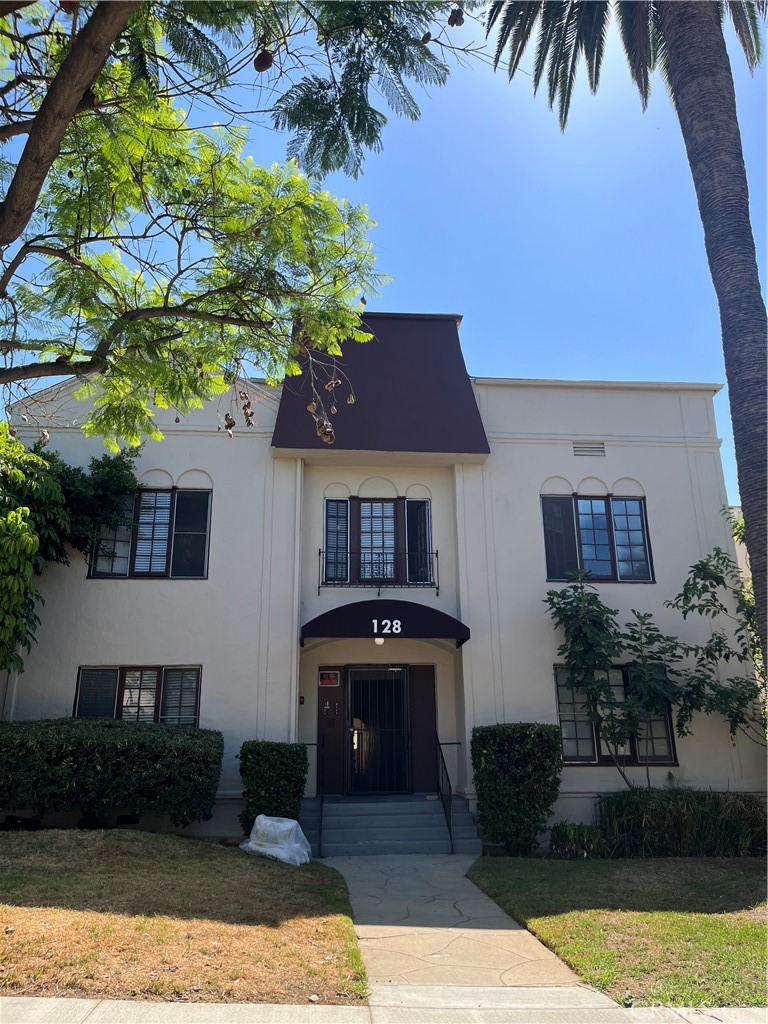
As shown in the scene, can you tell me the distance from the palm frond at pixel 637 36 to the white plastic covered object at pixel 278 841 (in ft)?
40.2

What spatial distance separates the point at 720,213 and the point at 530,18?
177 inches

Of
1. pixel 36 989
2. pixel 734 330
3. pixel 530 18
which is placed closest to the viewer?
pixel 36 989

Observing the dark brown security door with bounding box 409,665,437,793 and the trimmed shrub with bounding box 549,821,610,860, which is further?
the dark brown security door with bounding box 409,665,437,793

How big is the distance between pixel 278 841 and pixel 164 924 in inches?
167

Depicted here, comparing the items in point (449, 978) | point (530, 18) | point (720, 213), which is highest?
point (530, 18)

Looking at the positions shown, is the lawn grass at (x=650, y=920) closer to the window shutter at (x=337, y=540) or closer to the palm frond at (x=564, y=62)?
the window shutter at (x=337, y=540)

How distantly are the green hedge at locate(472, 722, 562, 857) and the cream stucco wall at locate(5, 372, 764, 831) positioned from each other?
115 cm

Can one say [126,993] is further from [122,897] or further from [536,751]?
[536,751]

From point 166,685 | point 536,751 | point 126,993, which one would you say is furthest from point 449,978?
point 166,685

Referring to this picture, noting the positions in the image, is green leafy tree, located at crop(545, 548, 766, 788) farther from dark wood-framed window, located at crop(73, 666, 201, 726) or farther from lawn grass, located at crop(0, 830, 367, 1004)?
dark wood-framed window, located at crop(73, 666, 201, 726)

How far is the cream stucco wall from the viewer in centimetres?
1299

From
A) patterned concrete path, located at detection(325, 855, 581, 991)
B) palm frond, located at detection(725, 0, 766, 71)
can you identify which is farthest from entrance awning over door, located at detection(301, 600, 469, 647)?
palm frond, located at detection(725, 0, 766, 71)

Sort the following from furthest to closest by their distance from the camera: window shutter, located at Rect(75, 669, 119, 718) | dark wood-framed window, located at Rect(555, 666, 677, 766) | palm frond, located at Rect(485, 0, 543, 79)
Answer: dark wood-framed window, located at Rect(555, 666, 677, 766), window shutter, located at Rect(75, 669, 119, 718), palm frond, located at Rect(485, 0, 543, 79)

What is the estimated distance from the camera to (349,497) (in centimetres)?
1441
